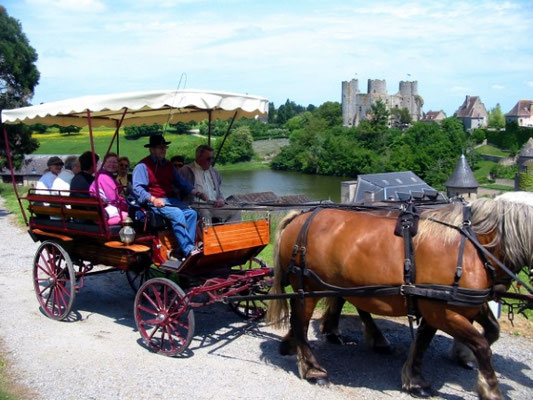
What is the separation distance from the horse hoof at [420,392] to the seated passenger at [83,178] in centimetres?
444

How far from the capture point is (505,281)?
4.72 meters

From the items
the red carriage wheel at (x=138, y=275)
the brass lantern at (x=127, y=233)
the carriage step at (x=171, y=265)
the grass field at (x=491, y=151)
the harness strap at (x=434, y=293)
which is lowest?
the grass field at (x=491, y=151)

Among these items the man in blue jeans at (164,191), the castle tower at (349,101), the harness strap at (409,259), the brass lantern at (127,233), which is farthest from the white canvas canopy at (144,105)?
the castle tower at (349,101)

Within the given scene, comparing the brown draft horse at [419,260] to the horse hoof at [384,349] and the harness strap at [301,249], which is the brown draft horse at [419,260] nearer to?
the harness strap at [301,249]

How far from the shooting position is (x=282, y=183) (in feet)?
230

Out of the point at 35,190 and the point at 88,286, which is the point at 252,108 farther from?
the point at 88,286

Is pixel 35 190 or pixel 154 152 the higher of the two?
pixel 154 152

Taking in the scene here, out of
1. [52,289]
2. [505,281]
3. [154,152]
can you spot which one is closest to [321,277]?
[505,281]

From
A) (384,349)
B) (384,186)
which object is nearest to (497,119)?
(384,186)

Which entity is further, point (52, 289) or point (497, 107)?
point (497, 107)

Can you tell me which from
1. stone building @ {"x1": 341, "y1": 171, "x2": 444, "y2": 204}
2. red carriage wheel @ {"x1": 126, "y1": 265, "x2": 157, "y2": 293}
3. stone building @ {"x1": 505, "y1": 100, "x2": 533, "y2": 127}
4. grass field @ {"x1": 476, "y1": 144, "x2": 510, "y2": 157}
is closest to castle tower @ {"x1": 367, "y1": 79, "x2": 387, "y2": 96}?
stone building @ {"x1": 505, "y1": 100, "x2": 533, "y2": 127}

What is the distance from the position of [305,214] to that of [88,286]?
A: 4.93 meters

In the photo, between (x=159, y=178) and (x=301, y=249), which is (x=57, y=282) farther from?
(x=301, y=249)

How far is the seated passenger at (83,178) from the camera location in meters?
7.05
